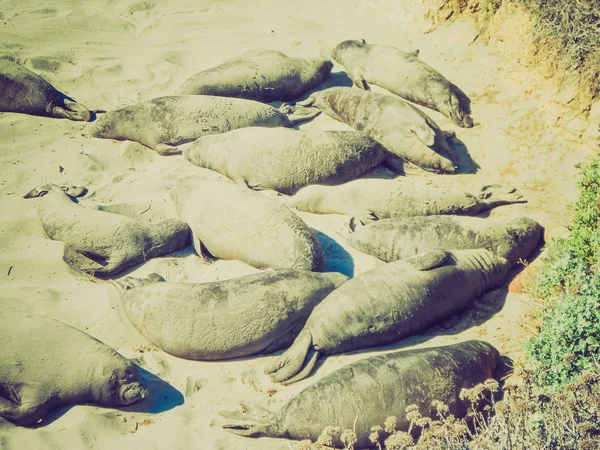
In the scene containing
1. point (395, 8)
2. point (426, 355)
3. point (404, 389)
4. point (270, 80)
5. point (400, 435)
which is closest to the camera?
point (400, 435)

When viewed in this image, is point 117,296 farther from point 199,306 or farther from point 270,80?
point 270,80

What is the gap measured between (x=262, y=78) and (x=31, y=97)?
146 inches

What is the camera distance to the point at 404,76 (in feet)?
29.7

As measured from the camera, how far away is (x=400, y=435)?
3436 millimetres

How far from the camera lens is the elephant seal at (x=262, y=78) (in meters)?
8.99

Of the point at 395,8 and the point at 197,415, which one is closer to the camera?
the point at 197,415

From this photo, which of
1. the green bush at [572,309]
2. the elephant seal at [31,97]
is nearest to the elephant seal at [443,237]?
the green bush at [572,309]

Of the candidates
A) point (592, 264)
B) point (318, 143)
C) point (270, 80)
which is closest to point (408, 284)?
point (592, 264)

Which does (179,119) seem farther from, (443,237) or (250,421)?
(250,421)

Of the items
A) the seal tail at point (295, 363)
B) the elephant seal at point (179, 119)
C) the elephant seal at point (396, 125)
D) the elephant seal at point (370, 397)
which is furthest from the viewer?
the elephant seal at point (179, 119)

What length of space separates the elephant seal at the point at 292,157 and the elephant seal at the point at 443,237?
1191 mm

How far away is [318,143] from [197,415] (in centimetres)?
391

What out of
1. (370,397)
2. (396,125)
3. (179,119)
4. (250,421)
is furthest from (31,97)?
(370,397)

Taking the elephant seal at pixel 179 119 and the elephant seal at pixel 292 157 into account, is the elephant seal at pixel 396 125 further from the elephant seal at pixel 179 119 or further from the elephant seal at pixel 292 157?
the elephant seal at pixel 179 119
